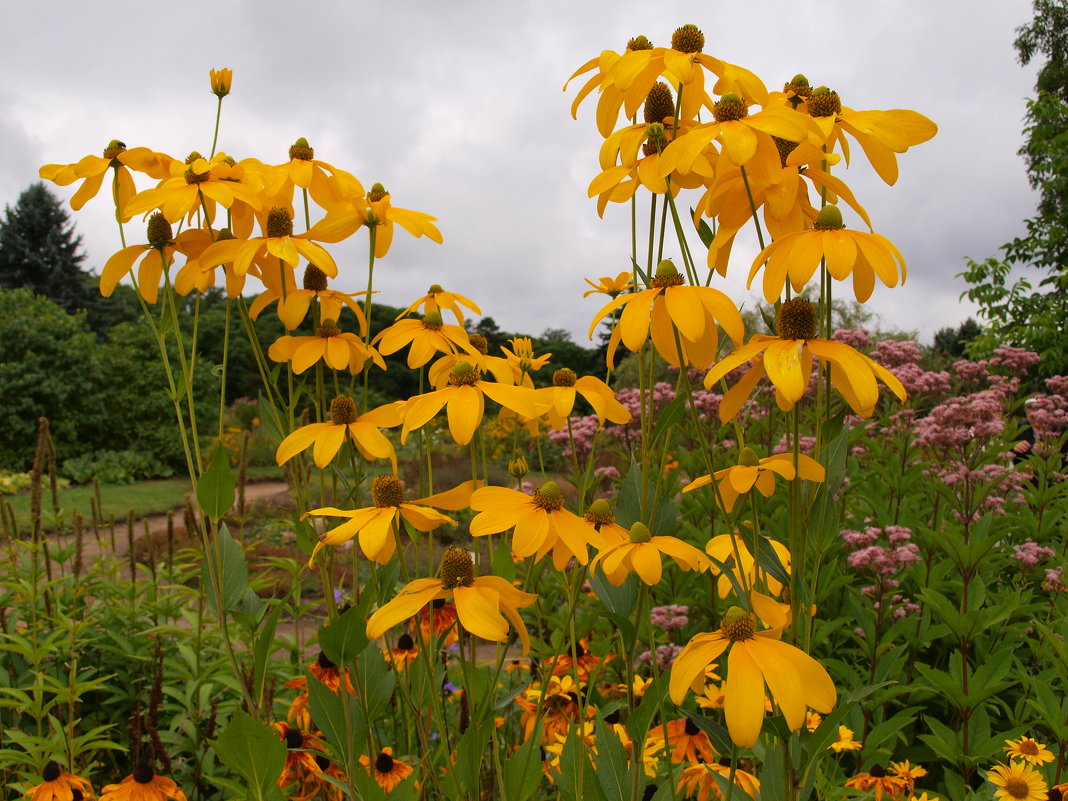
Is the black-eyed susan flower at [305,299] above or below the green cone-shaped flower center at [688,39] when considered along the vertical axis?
below

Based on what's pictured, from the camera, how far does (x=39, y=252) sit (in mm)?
27234

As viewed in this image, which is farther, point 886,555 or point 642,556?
point 886,555

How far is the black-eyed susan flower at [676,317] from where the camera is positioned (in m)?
0.78

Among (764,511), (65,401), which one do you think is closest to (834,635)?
(764,511)

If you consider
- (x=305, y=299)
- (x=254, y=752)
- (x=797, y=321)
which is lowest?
Answer: (x=254, y=752)

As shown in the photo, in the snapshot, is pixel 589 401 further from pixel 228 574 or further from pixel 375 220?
pixel 228 574

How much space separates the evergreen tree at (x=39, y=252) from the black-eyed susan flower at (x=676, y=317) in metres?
30.9

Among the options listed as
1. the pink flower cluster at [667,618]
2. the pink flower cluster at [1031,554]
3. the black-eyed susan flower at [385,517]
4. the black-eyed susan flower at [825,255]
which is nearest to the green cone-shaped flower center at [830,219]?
the black-eyed susan flower at [825,255]

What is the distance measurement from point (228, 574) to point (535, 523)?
597 millimetres

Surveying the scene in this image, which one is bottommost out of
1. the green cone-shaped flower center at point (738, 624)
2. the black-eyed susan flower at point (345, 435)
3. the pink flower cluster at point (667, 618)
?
the pink flower cluster at point (667, 618)

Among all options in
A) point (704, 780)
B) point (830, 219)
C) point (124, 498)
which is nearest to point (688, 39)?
point (830, 219)

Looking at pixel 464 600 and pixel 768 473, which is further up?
pixel 768 473

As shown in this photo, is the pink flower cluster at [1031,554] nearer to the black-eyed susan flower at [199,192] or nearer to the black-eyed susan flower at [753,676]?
the black-eyed susan flower at [753,676]

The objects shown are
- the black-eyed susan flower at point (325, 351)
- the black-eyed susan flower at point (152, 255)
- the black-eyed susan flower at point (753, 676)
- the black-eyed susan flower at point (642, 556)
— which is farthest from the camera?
the black-eyed susan flower at point (152, 255)
